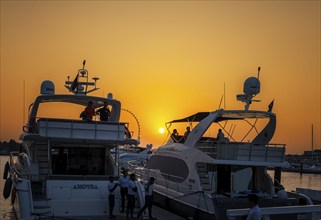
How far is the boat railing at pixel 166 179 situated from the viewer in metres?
21.2

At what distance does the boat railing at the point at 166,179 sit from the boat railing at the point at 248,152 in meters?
1.83

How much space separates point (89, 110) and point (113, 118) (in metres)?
2.23

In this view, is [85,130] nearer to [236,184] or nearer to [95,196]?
[95,196]

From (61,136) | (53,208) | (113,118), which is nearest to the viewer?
(53,208)

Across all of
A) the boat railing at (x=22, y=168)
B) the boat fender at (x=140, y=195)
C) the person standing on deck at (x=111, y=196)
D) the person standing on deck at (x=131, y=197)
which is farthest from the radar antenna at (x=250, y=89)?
the boat railing at (x=22, y=168)

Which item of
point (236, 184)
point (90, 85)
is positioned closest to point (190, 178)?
point (236, 184)

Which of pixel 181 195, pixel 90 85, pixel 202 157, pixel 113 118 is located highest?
pixel 90 85

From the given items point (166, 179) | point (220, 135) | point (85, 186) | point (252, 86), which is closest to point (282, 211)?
point (85, 186)

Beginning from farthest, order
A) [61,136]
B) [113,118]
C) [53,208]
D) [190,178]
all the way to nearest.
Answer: [113,118] → [190,178] → [61,136] → [53,208]

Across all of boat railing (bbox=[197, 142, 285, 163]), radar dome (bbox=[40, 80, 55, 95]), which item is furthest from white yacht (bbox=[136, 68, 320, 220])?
radar dome (bbox=[40, 80, 55, 95])

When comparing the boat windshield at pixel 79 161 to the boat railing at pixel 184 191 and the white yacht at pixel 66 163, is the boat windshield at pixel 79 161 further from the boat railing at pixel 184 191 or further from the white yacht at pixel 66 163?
the boat railing at pixel 184 191

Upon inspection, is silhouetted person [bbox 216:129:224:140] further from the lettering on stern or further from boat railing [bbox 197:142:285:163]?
the lettering on stern

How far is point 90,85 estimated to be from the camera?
79.2 ft

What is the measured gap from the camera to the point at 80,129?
752 inches
